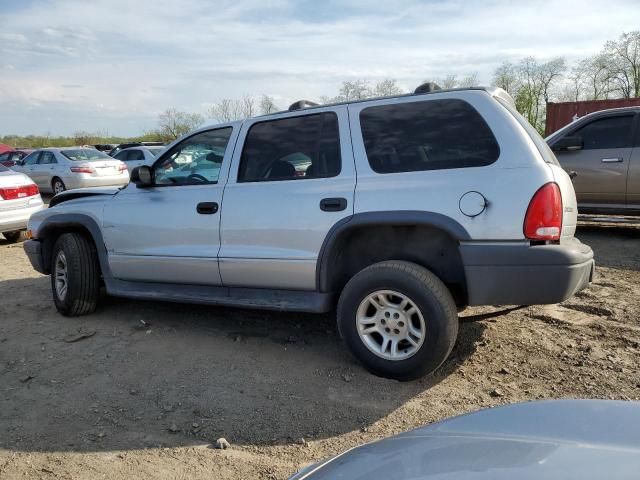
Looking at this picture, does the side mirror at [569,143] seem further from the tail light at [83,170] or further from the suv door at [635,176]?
the tail light at [83,170]

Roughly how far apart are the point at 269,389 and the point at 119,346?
1499mm

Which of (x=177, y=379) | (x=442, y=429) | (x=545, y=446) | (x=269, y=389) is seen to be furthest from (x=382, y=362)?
(x=545, y=446)

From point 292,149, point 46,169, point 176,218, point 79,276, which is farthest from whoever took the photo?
point 46,169

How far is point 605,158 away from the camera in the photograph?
756cm

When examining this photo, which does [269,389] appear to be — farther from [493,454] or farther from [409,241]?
[493,454]

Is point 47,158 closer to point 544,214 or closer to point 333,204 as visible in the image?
point 333,204

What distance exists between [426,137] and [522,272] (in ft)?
3.49

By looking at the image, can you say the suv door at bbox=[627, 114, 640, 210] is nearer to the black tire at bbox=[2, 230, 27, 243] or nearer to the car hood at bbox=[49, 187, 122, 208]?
the car hood at bbox=[49, 187, 122, 208]

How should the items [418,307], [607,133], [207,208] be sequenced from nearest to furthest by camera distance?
1. [418,307]
2. [207,208]
3. [607,133]

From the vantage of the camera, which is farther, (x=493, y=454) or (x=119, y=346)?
(x=119, y=346)

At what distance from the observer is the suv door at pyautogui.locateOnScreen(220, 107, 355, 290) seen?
3.66 metres

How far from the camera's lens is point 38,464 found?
2736mm

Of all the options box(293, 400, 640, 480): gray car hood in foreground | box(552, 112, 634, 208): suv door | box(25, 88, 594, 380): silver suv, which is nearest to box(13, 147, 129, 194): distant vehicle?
box(25, 88, 594, 380): silver suv

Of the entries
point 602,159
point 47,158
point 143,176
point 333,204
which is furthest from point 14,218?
point 602,159
